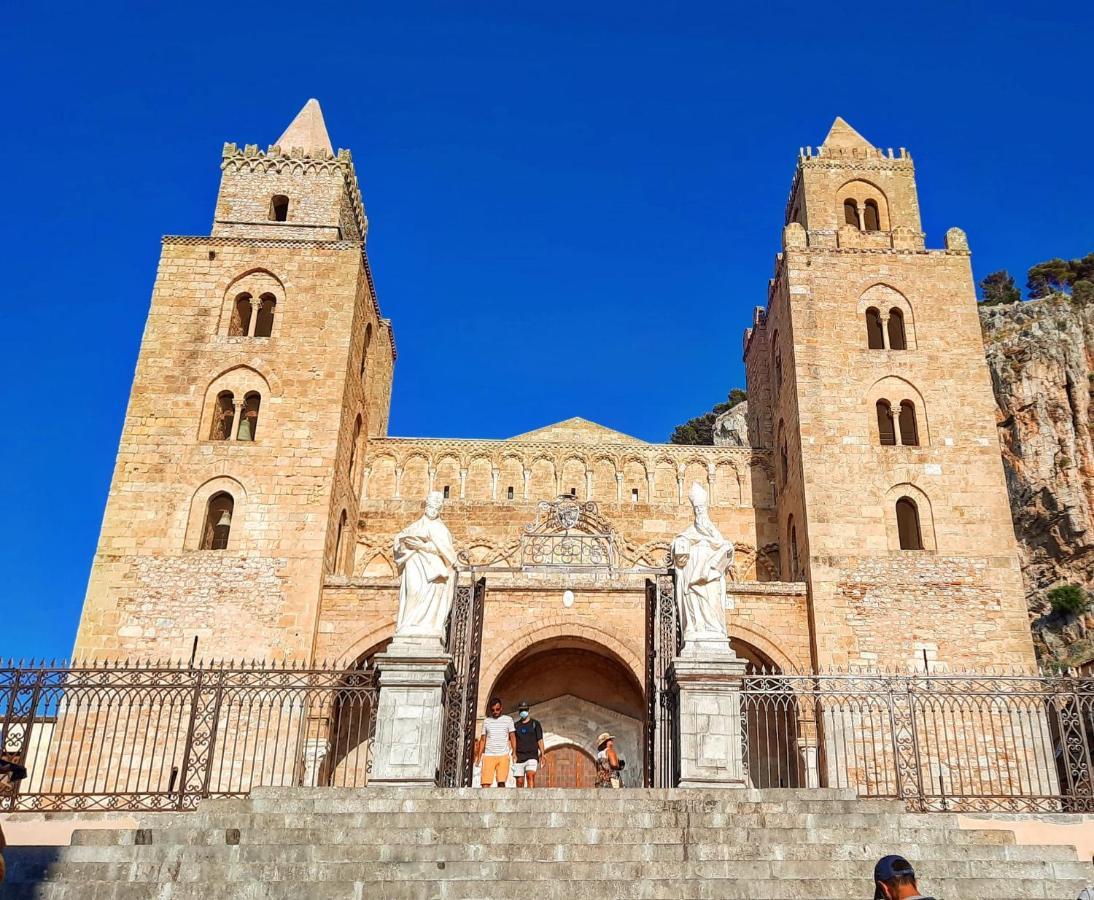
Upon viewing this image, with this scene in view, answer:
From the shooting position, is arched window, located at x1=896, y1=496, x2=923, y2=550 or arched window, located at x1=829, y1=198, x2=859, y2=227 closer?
arched window, located at x1=896, y1=496, x2=923, y2=550

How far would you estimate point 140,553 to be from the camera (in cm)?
2047

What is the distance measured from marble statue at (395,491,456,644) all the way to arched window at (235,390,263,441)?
1174cm

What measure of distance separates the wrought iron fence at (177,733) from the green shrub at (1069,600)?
2417 centimetres

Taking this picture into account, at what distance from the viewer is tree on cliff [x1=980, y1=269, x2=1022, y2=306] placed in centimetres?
5594

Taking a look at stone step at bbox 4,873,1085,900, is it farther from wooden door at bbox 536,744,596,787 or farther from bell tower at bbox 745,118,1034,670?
wooden door at bbox 536,744,596,787

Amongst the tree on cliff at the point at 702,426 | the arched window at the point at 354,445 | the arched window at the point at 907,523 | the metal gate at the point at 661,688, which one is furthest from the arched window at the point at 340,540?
the tree on cliff at the point at 702,426

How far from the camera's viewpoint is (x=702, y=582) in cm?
1152

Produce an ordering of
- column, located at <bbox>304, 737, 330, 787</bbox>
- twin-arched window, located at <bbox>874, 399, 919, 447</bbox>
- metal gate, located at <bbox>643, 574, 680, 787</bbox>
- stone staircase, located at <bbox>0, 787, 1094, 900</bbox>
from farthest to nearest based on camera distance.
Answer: twin-arched window, located at <bbox>874, 399, 919, 447</bbox>, column, located at <bbox>304, 737, 330, 787</bbox>, metal gate, located at <bbox>643, 574, 680, 787</bbox>, stone staircase, located at <bbox>0, 787, 1094, 900</bbox>

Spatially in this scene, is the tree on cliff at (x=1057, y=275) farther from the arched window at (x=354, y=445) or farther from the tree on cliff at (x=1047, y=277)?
the arched window at (x=354, y=445)

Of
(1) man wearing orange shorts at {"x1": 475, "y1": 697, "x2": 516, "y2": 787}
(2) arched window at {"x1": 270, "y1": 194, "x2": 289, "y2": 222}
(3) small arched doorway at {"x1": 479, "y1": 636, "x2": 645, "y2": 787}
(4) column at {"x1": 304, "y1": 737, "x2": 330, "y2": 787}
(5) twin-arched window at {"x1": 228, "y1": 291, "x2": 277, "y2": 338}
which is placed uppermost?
(2) arched window at {"x1": 270, "y1": 194, "x2": 289, "y2": 222}

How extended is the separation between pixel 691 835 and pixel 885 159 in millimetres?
22395

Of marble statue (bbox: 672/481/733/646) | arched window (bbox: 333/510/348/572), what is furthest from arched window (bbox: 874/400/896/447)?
marble statue (bbox: 672/481/733/646)

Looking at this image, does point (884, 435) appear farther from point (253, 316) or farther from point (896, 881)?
point (896, 881)

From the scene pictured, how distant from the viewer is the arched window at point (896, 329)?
24.0m
